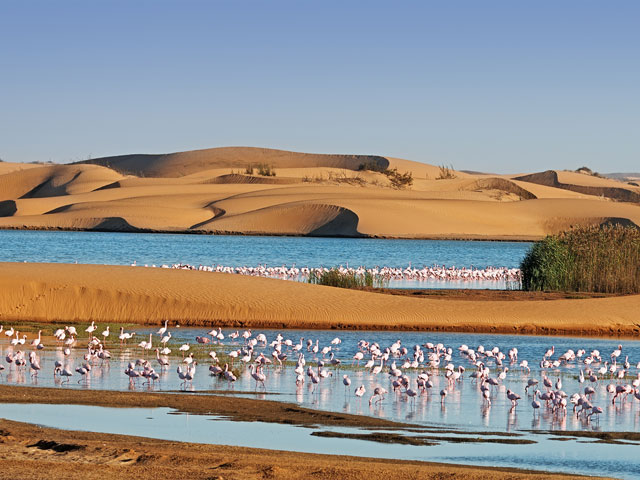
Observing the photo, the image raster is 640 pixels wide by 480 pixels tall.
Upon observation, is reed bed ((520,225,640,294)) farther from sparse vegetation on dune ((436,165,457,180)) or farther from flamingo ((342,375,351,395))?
sparse vegetation on dune ((436,165,457,180))

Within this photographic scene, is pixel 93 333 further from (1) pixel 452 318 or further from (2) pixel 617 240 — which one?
(2) pixel 617 240

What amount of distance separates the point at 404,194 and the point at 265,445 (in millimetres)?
101977

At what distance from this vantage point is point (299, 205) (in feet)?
310

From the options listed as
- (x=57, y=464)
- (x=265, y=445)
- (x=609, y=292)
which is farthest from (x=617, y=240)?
(x=57, y=464)

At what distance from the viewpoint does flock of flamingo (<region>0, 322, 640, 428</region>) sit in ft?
40.9

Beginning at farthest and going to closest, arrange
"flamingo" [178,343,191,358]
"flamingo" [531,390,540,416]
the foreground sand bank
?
the foreground sand bank, "flamingo" [178,343,191,358], "flamingo" [531,390,540,416]

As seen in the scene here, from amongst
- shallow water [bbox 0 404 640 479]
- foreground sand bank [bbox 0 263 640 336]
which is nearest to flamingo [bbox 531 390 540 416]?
shallow water [bbox 0 404 640 479]

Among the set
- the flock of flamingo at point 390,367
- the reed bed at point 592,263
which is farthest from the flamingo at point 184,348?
the reed bed at point 592,263

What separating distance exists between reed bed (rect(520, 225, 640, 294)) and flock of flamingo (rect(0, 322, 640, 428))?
9594 mm

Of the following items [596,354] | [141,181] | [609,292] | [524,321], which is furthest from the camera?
[141,181]

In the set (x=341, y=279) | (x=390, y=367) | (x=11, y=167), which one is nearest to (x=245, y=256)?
(x=341, y=279)

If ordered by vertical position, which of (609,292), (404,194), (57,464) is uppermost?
(404,194)

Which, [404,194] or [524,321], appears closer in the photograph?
[524,321]

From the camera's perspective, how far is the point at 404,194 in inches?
4360
